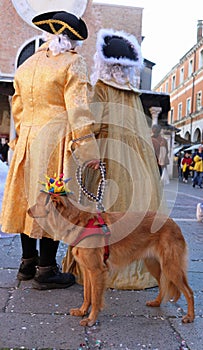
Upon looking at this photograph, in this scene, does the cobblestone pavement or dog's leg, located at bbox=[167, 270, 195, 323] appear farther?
dog's leg, located at bbox=[167, 270, 195, 323]

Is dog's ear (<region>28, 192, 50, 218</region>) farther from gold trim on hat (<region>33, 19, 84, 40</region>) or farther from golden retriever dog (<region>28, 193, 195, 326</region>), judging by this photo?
gold trim on hat (<region>33, 19, 84, 40</region>)

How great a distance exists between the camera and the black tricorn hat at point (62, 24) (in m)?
3.19

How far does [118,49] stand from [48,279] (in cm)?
211

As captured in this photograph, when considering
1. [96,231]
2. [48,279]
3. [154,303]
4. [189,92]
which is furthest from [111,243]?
[189,92]

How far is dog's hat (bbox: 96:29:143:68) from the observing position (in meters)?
3.57

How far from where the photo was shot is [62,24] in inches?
126

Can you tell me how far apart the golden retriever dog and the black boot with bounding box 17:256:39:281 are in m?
0.72

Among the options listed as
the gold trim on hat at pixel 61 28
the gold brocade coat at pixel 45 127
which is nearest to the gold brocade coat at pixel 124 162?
the gold brocade coat at pixel 45 127

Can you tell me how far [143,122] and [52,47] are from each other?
3.59 ft

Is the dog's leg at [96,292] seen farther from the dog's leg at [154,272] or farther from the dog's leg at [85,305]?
the dog's leg at [154,272]

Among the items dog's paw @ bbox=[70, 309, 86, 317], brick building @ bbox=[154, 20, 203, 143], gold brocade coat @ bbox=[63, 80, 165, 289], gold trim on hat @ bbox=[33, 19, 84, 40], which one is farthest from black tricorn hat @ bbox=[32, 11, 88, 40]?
brick building @ bbox=[154, 20, 203, 143]

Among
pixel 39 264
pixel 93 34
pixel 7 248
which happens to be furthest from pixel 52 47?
pixel 93 34

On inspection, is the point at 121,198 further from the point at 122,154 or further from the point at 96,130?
the point at 96,130

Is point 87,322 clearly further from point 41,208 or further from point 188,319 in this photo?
point 41,208
